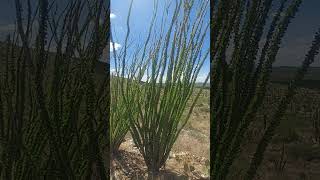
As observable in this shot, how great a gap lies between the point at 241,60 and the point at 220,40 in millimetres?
193

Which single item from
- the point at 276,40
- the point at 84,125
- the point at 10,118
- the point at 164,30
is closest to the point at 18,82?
the point at 10,118

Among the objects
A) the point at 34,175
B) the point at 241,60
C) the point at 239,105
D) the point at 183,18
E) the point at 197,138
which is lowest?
the point at 34,175

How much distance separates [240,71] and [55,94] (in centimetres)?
120

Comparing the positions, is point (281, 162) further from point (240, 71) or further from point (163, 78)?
point (163, 78)

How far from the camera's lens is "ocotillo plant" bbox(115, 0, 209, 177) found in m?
3.71

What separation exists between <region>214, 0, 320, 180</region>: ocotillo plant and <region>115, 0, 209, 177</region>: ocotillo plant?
168 millimetres

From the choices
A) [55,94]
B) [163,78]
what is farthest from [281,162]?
[55,94]

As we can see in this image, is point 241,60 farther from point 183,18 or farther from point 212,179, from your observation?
point 212,179

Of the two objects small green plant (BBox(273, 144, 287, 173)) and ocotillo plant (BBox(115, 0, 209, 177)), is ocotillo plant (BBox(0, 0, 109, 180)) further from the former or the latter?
small green plant (BBox(273, 144, 287, 173))

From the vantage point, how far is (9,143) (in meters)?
3.47

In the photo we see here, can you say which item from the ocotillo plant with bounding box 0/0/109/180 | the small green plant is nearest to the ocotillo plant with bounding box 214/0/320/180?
the small green plant

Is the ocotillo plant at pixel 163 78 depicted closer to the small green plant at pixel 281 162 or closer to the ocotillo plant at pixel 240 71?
the ocotillo plant at pixel 240 71

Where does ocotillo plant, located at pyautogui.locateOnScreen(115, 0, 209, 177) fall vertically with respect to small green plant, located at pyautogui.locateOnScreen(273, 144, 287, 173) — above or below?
above

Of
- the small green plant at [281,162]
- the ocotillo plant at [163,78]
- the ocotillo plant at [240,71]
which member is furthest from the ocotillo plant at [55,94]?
the small green plant at [281,162]
